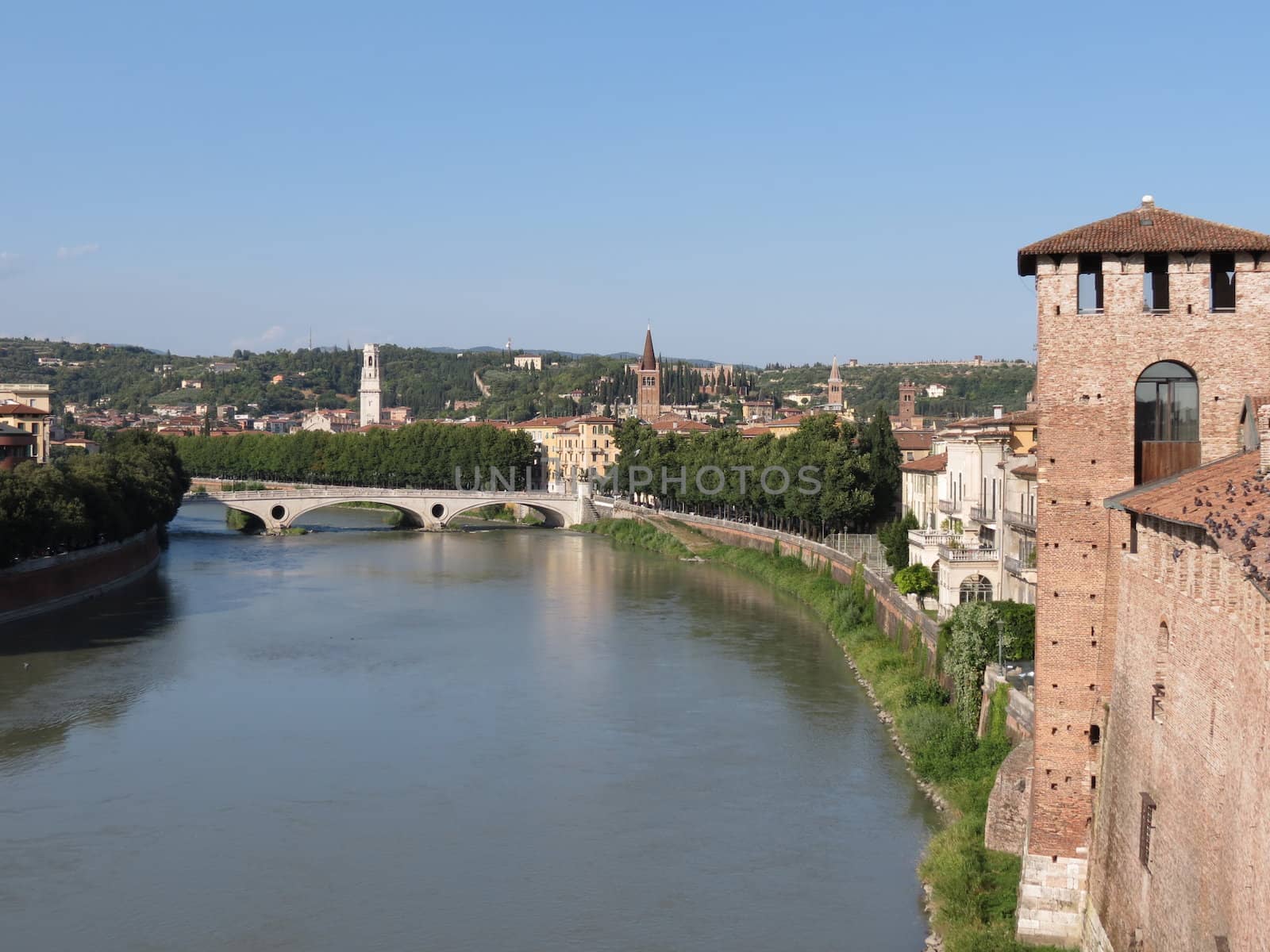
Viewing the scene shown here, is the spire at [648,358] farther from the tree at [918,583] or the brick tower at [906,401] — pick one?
the tree at [918,583]

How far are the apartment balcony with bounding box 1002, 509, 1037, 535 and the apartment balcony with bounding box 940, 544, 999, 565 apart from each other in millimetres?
613

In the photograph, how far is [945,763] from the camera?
1812cm

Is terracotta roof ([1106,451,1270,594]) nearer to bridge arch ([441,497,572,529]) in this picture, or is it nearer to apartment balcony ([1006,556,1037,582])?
apartment balcony ([1006,556,1037,582])

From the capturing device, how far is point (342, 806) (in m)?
18.0

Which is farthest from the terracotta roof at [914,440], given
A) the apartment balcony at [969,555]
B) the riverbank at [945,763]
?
the apartment balcony at [969,555]

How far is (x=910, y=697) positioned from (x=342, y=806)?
837cm

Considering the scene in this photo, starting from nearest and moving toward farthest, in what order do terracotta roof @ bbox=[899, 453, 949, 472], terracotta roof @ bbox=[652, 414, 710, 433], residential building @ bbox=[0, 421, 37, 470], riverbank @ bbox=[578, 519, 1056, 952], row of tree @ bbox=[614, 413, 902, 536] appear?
riverbank @ bbox=[578, 519, 1056, 952]
terracotta roof @ bbox=[899, 453, 949, 472]
row of tree @ bbox=[614, 413, 902, 536]
residential building @ bbox=[0, 421, 37, 470]
terracotta roof @ bbox=[652, 414, 710, 433]

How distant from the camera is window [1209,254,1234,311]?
11742mm

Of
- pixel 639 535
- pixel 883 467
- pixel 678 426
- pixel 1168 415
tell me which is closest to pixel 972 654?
pixel 1168 415

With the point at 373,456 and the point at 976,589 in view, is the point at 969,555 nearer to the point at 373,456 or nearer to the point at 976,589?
the point at 976,589

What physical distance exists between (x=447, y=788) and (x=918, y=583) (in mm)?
11339

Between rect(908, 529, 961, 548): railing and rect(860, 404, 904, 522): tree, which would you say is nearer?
rect(908, 529, 961, 548): railing

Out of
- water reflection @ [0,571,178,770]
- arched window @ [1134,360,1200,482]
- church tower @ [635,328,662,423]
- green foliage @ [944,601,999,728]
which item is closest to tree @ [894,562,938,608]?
green foliage @ [944,601,999,728]

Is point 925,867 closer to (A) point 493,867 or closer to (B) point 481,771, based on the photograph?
(A) point 493,867
